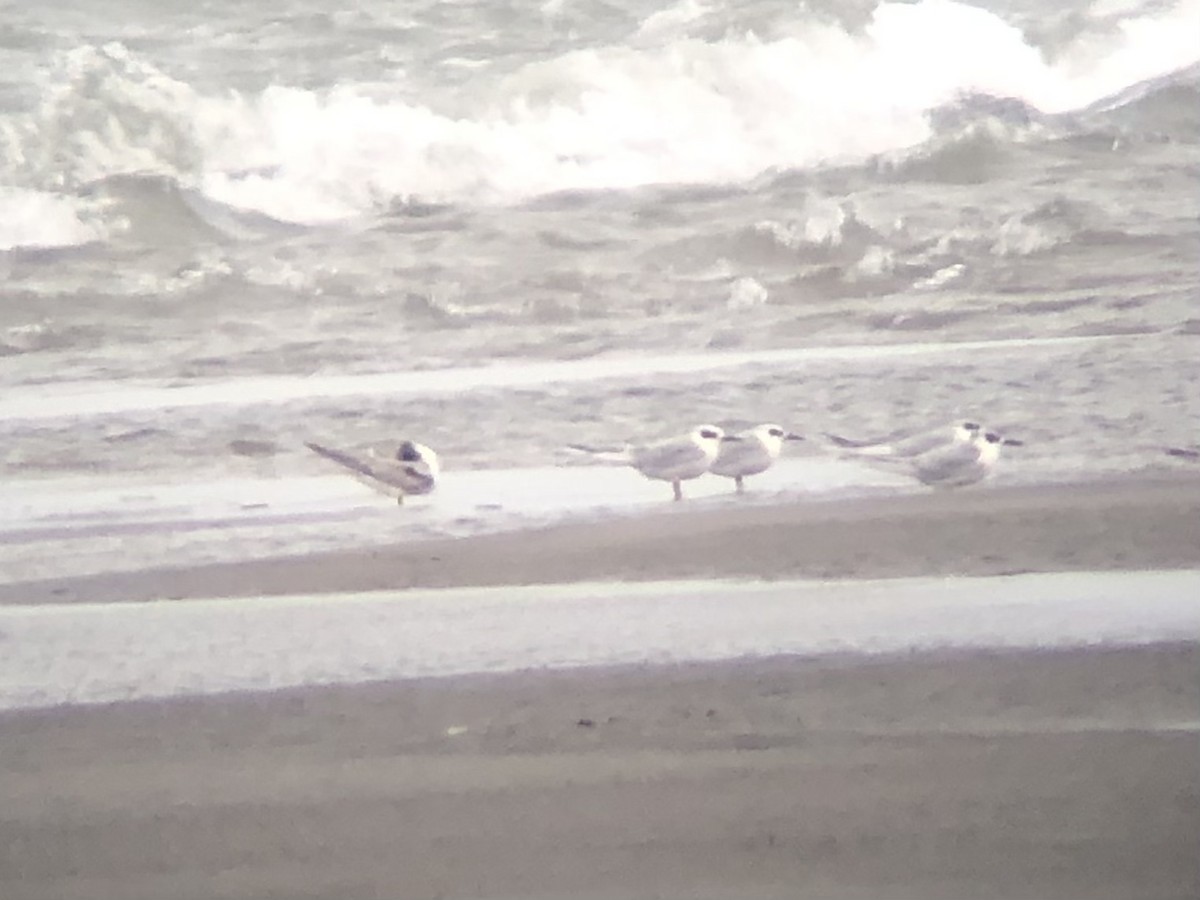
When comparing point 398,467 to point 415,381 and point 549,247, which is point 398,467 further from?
point 549,247

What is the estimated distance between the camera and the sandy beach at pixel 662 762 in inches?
49.3

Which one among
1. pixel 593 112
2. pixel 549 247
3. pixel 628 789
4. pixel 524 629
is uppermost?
pixel 593 112

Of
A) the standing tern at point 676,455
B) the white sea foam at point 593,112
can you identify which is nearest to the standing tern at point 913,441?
the standing tern at point 676,455

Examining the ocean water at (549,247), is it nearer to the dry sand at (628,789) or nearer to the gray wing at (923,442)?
the gray wing at (923,442)

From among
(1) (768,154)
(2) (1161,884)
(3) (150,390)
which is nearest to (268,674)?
(3) (150,390)

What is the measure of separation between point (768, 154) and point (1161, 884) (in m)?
0.85

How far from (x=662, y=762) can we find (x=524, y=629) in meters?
0.20

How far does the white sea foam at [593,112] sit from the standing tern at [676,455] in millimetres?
274

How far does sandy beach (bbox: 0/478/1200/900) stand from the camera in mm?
1253

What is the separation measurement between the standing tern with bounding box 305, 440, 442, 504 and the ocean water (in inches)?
0.6

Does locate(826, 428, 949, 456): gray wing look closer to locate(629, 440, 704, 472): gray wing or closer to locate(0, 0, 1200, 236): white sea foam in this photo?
locate(629, 440, 704, 472): gray wing

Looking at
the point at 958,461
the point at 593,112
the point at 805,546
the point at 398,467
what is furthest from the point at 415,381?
the point at 958,461

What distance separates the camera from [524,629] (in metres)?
1.31

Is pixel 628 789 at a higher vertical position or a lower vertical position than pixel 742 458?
lower
